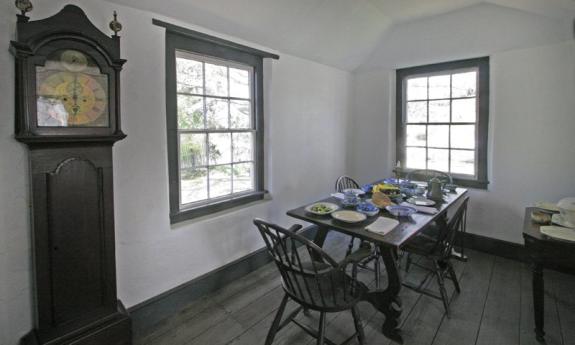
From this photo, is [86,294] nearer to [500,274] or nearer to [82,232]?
[82,232]

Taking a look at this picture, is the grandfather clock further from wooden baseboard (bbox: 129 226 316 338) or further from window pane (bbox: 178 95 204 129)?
window pane (bbox: 178 95 204 129)

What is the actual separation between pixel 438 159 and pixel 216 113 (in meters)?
2.76

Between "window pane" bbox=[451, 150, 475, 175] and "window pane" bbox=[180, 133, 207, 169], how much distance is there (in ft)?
9.51

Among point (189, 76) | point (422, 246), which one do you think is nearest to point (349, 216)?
point (422, 246)

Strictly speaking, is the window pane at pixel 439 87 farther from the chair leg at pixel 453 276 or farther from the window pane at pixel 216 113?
the window pane at pixel 216 113

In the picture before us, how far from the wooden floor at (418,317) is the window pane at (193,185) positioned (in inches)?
32.6

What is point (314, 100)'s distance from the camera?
3.52 metres

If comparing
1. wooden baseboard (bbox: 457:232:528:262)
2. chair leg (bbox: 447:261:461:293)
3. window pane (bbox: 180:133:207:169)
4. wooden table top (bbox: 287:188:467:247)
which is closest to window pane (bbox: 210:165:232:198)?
window pane (bbox: 180:133:207:169)

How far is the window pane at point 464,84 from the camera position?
334 centimetres

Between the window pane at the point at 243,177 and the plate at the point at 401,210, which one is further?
the window pane at the point at 243,177

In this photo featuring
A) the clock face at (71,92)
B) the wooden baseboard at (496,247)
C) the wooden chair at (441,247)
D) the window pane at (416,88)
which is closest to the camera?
the clock face at (71,92)

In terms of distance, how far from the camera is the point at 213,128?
99.2 inches

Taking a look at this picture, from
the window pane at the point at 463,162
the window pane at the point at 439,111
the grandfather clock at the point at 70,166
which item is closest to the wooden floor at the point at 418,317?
the grandfather clock at the point at 70,166

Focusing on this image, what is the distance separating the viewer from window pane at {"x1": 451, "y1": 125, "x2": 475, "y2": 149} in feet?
11.1
